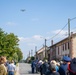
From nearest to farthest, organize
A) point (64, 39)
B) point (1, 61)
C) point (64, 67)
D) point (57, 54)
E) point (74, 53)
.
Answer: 1. point (1, 61)
2. point (64, 67)
3. point (74, 53)
4. point (64, 39)
5. point (57, 54)

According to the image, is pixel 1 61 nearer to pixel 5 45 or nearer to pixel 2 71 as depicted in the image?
pixel 2 71

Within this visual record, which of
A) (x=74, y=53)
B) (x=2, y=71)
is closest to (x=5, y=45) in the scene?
(x=74, y=53)

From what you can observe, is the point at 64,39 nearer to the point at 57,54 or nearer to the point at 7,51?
the point at 57,54

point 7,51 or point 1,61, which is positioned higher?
point 7,51

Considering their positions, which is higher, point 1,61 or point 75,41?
point 75,41

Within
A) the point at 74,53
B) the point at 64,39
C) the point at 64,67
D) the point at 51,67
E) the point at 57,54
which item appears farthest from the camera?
the point at 57,54

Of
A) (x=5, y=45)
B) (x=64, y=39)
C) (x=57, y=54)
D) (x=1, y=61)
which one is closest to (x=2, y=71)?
(x=1, y=61)

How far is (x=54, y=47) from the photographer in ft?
304

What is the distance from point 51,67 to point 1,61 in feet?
A: 8.11

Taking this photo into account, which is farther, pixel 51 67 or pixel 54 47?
pixel 54 47

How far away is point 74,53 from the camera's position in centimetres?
6819

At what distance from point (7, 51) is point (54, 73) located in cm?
4383

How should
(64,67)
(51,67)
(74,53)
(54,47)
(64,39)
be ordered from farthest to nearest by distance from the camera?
(54,47) → (64,39) → (74,53) → (64,67) → (51,67)

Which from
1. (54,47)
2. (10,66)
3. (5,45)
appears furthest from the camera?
(54,47)
